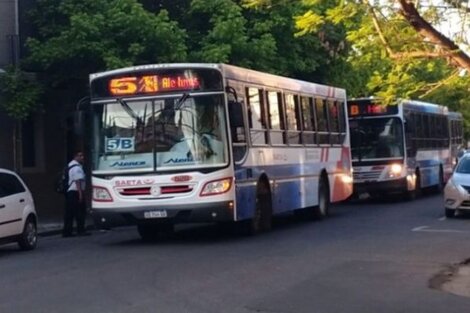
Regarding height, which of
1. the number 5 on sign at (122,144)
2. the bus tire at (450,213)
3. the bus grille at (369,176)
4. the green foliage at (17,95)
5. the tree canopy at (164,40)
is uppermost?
the tree canopy at (164,40)

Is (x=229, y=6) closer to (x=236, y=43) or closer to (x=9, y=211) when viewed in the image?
(x=236, y=43)

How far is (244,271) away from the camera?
14.3 metres

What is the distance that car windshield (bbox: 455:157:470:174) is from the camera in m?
24.9

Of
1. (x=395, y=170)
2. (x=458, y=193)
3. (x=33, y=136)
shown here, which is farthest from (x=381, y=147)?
(x=33, y=136)

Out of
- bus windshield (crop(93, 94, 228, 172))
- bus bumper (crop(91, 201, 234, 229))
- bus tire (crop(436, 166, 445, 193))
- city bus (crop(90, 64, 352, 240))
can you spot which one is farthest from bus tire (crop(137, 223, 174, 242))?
bus tire (crop(436, 166, 445, 193))

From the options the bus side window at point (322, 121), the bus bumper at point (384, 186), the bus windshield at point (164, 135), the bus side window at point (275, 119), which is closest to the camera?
the bus windshield at point (164, 135)

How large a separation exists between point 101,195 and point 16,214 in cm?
156

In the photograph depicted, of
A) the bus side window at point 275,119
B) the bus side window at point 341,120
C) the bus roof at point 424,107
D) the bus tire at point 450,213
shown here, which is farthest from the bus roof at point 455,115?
the bus side window at point 275,119

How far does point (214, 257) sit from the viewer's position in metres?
16.1

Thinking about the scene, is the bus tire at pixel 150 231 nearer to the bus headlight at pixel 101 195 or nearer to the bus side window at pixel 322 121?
the bus headlight at pixel 101 195

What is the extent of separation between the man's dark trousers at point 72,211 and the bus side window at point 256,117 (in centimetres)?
460

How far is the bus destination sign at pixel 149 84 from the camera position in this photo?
18.1 metres

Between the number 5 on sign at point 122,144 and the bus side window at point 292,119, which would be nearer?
the number 5 on sign at point 122,144

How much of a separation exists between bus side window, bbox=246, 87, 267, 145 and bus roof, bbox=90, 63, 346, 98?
25 cm
